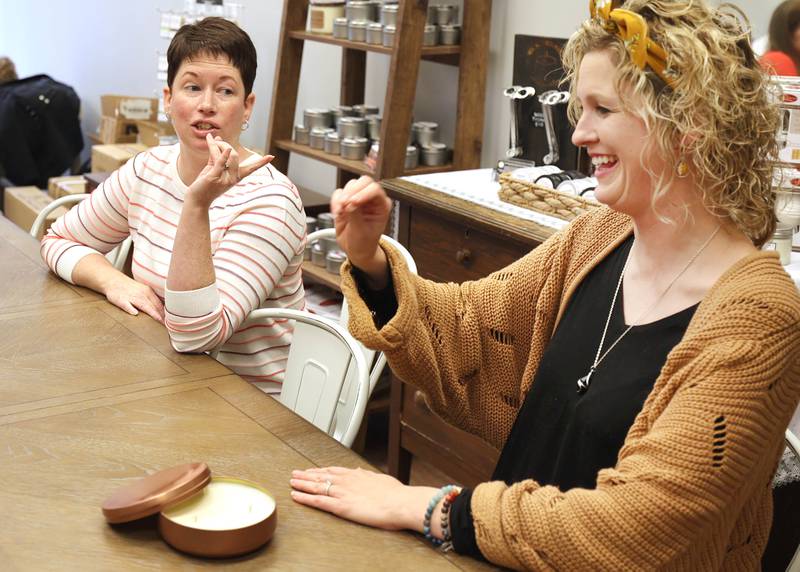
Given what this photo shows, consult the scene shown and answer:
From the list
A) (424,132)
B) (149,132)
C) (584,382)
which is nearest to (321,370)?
(584,382)

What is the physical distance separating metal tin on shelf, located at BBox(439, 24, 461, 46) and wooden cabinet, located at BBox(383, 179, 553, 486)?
67 centimetres

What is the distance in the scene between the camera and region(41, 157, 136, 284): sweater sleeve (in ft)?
7.05

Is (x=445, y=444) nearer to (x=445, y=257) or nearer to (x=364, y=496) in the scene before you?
(x=445, y=257)

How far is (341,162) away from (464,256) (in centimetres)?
99

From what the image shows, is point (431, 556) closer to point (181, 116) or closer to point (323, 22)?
point (181, 116)

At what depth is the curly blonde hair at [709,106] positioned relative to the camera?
125 centimetres

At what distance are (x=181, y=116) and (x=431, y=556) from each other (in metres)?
1.16

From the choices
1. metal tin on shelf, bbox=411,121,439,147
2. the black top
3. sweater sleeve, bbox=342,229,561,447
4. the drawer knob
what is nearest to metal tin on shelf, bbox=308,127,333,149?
metal tin on shelf, bbox=411,121,439,147

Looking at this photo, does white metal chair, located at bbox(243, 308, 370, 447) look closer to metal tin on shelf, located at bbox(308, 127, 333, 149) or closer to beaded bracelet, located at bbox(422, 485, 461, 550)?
beaded bracelet, located at bbox(422, 485, 461, 550)

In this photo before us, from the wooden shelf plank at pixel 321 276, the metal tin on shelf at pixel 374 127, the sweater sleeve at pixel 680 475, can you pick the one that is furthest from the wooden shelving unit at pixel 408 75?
the sweater sleeve at pixel 680 475

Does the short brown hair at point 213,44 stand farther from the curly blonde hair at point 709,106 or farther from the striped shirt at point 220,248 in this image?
the curly blonde hair at point 709,106

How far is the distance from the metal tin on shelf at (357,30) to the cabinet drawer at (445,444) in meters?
1.20

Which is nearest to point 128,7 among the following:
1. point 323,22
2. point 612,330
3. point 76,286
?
point 323,22

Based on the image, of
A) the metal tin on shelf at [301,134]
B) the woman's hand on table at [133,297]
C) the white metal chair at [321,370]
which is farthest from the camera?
the metal tin on shelf at [301,134]
